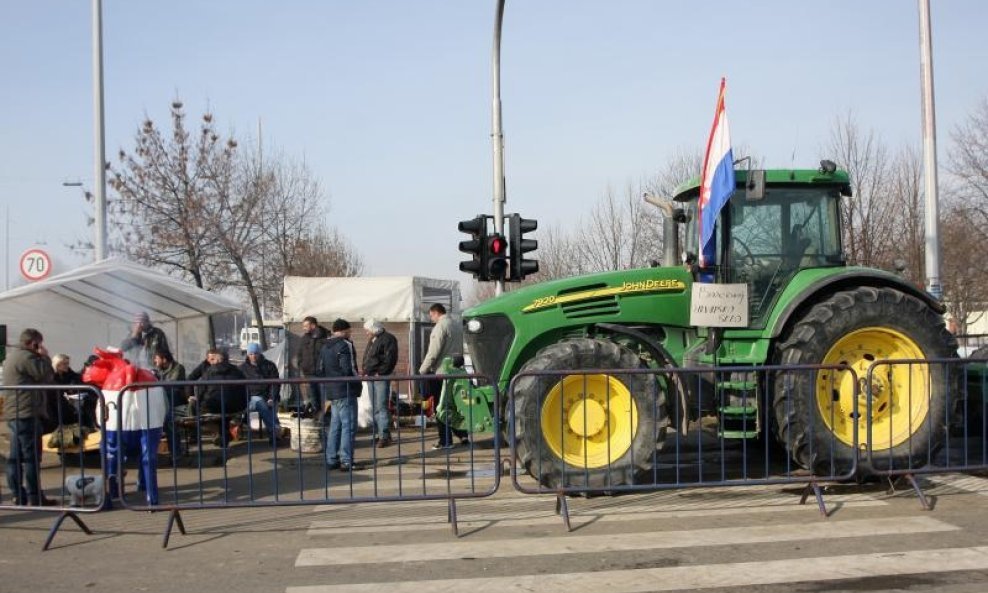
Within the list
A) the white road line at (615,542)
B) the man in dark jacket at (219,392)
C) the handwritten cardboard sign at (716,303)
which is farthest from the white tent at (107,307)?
the handwritten cardboard sign at (716,303)

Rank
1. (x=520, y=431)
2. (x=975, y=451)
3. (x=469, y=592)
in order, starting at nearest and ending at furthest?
(x=469, y=592) < (x=520, y=431) < (x=975, y=451)

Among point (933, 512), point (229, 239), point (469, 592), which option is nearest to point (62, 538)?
point (469, 592)

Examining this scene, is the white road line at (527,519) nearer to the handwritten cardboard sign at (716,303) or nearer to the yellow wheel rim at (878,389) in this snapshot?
the yellow wheel rim at (878,389)

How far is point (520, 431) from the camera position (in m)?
7.93

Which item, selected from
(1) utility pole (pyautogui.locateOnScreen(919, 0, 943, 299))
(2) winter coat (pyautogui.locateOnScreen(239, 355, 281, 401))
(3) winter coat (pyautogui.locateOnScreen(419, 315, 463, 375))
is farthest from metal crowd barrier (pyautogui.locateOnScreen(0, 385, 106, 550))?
(1) utility pole (pyautogui.locateOnScreen(919, 0, 943, 299))

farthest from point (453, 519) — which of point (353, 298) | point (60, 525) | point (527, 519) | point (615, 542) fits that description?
point (353, 298)

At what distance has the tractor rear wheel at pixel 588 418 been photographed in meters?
7.94

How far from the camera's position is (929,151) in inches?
496

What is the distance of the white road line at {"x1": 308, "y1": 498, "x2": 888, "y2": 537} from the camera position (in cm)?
734

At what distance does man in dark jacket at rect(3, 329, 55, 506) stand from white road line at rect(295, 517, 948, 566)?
3346 mm

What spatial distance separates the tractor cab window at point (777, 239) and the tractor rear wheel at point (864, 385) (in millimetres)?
573

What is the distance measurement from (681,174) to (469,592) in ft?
62.1

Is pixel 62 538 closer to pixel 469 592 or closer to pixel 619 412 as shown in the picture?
pixel 469 592

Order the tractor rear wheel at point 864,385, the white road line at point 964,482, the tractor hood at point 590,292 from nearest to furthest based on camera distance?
the tractor rear wheel at point 864,385 < the white road line at point 964,482 < the tractor hood at point 590,292
